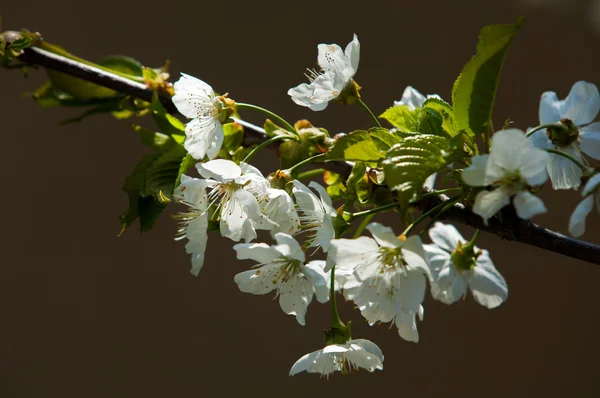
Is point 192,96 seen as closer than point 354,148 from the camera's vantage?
No

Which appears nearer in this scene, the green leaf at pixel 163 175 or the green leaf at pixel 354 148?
the green leaf at pixel 354 148

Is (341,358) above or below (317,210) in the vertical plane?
below

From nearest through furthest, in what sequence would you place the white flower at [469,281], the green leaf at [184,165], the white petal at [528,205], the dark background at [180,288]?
1. the white petal at [528,205]
2. the white flower at [469,281]
3. the green leaf at [184,165]
4. the dark background at [180,288]

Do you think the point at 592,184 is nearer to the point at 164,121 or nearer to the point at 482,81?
the point at 482,81

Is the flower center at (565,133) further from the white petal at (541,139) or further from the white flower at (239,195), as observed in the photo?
the white flower at (239,195)

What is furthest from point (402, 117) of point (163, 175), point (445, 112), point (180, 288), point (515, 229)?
point (180, 288)

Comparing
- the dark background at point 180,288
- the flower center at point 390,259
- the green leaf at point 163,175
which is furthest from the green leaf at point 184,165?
the dark background at point 180,288

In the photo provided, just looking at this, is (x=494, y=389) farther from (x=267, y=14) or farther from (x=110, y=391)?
(x=267, y=14)
